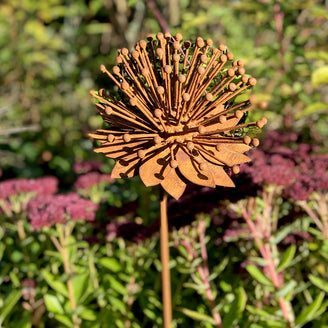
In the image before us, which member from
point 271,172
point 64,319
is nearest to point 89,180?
point 64,319

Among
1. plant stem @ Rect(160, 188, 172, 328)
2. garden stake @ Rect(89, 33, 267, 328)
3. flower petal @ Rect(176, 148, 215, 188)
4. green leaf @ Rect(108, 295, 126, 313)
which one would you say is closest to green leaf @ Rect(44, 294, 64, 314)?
green leaf @ Rect(108, 295, 126, 313)

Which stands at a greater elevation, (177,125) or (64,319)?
(177,125)

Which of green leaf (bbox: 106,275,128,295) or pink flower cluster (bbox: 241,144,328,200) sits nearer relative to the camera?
pink flower cluster (bbox: 241,144,328,200)

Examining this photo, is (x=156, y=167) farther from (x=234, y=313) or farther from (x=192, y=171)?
(x=234, y=313)

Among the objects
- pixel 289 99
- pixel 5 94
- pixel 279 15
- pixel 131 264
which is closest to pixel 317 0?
pixel 279 15

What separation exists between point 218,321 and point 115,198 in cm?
80

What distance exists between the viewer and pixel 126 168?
27.0 inches

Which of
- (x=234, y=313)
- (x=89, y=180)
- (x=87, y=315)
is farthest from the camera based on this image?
(x=89, y=180)

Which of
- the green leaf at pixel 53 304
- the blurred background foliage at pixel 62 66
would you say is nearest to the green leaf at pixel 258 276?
the green leaf at pixel 53 304

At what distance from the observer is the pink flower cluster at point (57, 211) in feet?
3.72

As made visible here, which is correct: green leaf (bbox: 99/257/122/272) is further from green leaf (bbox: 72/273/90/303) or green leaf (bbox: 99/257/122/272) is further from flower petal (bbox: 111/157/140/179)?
flower petal (bbox: 111/157/140/179)

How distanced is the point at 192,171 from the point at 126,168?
122mm

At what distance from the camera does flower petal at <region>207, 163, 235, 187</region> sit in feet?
2.17

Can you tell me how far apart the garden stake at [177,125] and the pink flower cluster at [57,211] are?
0.51 metres
